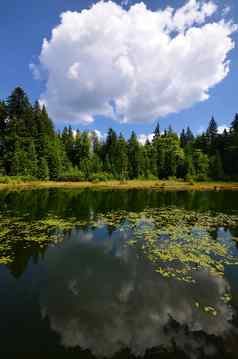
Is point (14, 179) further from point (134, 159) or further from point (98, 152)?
point (98, 152)

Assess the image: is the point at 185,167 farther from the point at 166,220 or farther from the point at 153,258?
the point at 153,258

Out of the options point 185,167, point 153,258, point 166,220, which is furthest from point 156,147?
point 153,258

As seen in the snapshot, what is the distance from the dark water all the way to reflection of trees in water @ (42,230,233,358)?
24 millimetres

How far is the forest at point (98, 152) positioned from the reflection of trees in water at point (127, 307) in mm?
47278

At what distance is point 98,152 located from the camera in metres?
86.4

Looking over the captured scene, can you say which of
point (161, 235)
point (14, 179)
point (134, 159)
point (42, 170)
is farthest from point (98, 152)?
point (161, 235)

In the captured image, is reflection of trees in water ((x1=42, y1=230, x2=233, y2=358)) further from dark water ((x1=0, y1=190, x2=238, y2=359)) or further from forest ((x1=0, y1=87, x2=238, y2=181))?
forest ((x1=0, y1=87, x2=238, y2=181))

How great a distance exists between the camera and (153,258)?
11.3 metres

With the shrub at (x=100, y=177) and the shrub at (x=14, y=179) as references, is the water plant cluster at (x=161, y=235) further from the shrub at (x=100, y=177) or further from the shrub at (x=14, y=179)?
the shrub at (x=100, y=177)

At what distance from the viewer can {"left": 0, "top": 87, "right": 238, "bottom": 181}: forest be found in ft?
184

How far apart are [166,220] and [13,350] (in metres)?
15.6

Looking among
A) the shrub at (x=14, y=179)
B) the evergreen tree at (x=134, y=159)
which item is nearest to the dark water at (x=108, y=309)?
the shrub at (x=14, y=179)

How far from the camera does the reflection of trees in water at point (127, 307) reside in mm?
5996

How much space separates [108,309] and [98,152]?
80502 mm
